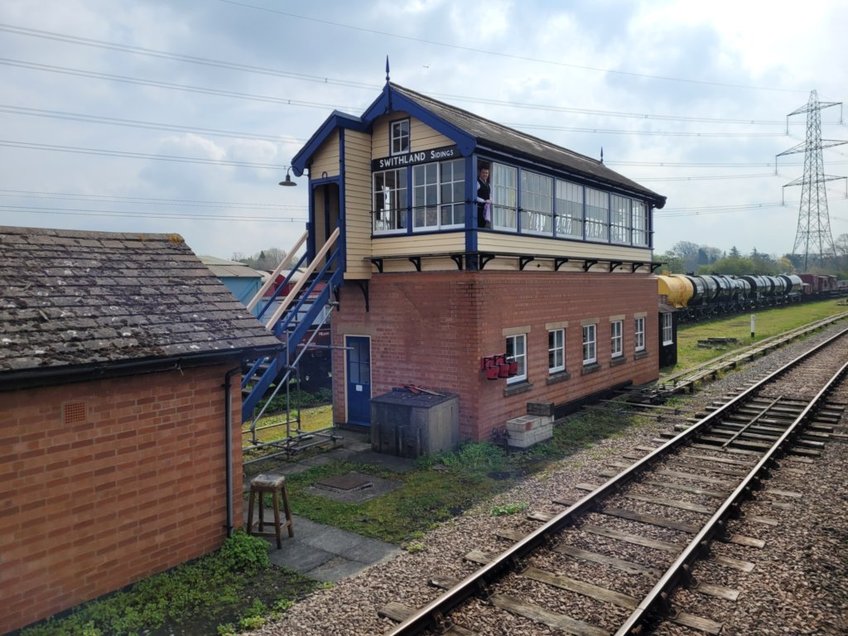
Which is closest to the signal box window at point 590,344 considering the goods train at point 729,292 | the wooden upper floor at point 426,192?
the wooden upper floor at point 426,192

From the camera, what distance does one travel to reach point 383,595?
676cm

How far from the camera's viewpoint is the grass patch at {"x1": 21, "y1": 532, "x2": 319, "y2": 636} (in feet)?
20.3

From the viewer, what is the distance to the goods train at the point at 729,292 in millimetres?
37875

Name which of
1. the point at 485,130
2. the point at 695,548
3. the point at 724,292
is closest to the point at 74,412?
the point at 695,548

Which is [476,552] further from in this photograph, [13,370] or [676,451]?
[676,451]

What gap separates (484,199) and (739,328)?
30.4m

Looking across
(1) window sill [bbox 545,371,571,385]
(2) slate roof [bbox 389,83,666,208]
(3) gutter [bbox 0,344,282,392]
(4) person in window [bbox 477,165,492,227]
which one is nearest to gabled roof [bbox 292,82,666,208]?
(2) slate roof [bbox 389,83,666,208]

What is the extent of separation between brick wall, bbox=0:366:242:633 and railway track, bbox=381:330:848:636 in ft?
9.99

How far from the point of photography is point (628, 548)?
312 inches

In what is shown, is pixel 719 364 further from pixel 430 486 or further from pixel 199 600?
pixel 199 600

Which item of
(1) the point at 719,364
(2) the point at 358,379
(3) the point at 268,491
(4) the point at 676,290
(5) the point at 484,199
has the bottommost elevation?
(1) the point at 719,364

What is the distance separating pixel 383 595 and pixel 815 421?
12.4 meters

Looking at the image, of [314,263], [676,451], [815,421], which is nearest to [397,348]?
[314,263]

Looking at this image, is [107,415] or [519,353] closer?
[107,415]
